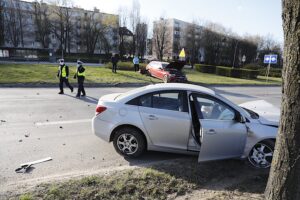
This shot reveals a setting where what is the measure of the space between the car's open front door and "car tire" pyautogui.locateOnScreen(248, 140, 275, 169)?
27 cm

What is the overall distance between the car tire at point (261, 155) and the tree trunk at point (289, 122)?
6.30ft

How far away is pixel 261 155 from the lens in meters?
5.01

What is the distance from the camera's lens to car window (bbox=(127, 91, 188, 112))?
5.13m

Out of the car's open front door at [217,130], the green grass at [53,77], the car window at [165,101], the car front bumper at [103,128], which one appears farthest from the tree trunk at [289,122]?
the green grass at [53,77]

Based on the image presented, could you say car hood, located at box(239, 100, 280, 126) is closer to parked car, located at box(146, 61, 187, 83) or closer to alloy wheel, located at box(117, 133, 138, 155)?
alloy wheel, located at box(117, 133, 138, 155)

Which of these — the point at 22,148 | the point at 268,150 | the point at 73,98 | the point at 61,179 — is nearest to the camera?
the point at 61,179

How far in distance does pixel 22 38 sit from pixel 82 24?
53.3 ft

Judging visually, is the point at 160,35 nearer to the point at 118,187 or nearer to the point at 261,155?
the point at 261,155

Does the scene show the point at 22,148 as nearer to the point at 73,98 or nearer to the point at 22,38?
the point at 73,98

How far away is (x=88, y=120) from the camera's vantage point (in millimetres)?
8273

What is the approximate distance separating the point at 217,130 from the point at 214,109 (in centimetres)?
50

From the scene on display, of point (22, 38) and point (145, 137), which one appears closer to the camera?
point (145, 137)


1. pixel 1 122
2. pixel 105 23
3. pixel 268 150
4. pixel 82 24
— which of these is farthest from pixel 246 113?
pixel 82 24

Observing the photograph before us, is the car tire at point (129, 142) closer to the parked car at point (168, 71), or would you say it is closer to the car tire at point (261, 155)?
the car tire at point (261, 155)
